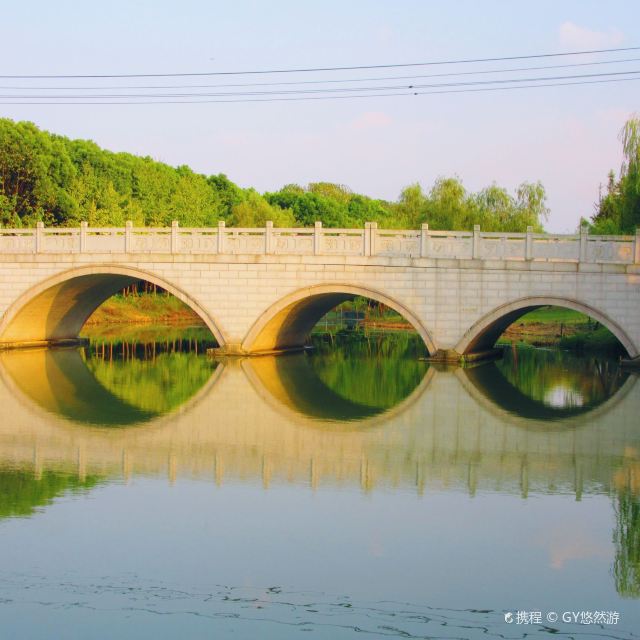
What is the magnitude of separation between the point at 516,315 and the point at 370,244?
13.3 ft

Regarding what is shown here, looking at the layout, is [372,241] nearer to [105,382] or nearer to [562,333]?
[105,382]

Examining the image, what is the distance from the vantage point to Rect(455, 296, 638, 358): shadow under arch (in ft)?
66.7

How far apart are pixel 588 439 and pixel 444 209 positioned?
Result: 79.7 ft

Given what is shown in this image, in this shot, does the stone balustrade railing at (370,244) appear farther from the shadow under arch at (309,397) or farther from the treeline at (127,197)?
the treeline at (127,197)

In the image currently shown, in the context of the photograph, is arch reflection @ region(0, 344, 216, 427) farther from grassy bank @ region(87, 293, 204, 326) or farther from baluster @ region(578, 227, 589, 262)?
grassy bank @ region(87, 293, 204, 326)

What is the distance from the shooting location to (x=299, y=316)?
25047 mm

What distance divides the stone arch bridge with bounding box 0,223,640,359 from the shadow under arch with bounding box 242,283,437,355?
41mm

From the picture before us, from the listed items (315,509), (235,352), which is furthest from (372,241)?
(315,509)

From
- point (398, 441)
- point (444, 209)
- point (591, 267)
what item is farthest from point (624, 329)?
point (444, 209)

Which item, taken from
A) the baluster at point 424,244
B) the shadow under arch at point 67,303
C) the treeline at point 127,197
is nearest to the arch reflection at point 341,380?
the shadow under arch at point 67,303

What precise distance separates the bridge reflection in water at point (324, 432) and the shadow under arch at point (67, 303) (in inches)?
142

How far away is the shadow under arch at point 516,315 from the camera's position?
20328 mm

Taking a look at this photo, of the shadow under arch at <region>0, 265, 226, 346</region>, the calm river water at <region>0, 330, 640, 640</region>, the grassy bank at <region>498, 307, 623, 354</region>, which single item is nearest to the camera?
the calm river water at <region>0, 330, 640, 640</region>

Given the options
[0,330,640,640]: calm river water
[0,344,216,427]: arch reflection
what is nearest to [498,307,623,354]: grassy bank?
[0,330,640,640]: calm river water
